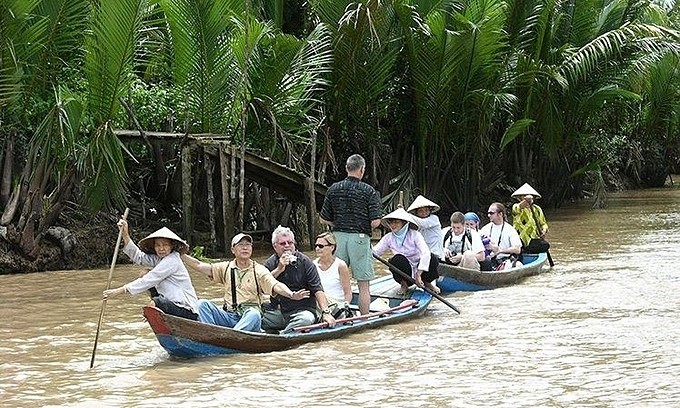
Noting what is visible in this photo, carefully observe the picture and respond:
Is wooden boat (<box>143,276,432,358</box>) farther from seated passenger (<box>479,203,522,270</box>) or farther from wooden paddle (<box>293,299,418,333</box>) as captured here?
seated passenger (<box>479,203,522,270</box>)

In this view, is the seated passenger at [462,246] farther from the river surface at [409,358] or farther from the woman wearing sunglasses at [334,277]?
the woman wearing sunglasses at [334,277]

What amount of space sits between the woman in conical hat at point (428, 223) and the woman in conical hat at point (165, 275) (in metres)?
4.26

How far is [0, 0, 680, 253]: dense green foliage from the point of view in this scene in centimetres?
1414

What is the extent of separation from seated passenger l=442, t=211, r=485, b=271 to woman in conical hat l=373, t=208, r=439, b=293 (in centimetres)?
137

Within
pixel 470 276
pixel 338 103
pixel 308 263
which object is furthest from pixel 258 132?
pixel 308 263

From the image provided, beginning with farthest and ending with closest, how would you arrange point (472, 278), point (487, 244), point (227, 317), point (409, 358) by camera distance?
point (487, 244)
point (472, 278)
point (227, 317)
point (409, 358)

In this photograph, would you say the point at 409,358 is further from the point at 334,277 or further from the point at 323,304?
the point at 334,277

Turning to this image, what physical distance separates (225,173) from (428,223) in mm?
4450

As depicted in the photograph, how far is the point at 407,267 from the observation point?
11.3m

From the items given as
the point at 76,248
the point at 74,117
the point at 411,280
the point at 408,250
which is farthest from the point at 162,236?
the point at 76,248

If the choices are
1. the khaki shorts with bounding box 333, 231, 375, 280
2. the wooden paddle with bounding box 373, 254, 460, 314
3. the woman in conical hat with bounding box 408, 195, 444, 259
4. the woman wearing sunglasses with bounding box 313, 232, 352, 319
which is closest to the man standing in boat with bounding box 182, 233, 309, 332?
the woman wearing sunglasses with bounding box 313, 232, 352, 319

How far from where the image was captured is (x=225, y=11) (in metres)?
15.5

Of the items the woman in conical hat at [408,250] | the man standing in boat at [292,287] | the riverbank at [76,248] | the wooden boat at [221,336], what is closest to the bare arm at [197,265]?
the man standing in boat at [292,287]

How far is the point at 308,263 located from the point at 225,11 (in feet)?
24.1
